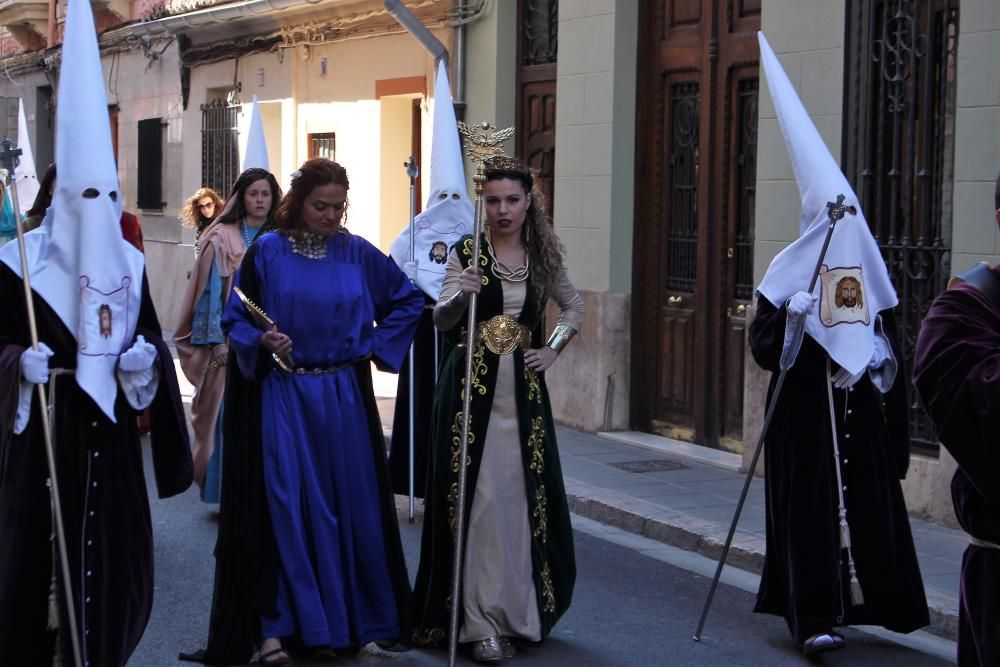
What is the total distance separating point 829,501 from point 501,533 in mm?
1310

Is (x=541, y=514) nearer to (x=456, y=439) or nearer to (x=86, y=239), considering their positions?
(x=456, y=439)

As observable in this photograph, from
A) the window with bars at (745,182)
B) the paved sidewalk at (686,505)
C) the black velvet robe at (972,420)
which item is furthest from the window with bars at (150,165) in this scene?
the black velvet robe at (972,420)

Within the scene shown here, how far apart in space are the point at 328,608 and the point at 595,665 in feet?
3.46

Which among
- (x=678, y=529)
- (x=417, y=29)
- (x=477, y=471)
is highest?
(x=417, y=29)

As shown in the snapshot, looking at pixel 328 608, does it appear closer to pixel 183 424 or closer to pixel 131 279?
pixel 183 424

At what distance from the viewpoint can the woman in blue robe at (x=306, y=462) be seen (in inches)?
235

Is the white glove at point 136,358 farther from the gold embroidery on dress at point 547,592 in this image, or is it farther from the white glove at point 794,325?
the white glove at point 794,325

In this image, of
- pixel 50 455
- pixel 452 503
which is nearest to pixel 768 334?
pixel 452 503

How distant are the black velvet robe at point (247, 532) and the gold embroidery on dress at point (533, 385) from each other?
61 cm

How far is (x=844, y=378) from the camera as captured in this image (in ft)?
20.9

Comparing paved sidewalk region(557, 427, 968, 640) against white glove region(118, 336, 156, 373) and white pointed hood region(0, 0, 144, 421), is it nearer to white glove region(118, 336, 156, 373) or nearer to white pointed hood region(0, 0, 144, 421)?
white glove region(118, 336, 156, 373)

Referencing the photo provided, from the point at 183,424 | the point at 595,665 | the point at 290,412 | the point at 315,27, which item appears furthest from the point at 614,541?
the point at 315,27

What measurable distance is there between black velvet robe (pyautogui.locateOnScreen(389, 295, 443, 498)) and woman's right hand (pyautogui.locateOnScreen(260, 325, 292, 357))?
3211mm

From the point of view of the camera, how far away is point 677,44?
38.8 feet
